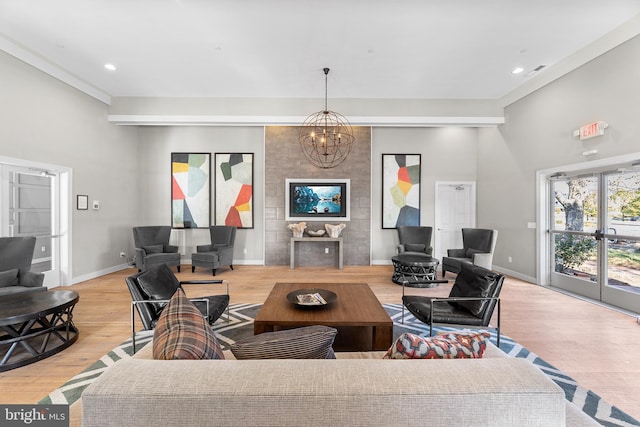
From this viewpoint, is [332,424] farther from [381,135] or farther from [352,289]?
[381,135]

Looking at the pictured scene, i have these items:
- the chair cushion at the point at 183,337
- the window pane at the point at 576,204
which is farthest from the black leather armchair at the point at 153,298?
the window pane at the point at 576,204

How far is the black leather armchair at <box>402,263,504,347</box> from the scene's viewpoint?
239cm

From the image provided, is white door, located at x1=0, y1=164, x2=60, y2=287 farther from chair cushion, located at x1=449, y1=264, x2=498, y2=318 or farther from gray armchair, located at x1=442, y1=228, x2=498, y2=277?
gray armchair, located at x1=442, y1=228, x2=498, y2=277

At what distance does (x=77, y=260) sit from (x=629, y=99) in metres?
8.57

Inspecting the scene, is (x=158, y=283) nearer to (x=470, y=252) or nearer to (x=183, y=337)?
(x=183, y=337)

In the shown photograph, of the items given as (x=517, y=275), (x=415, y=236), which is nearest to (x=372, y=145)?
(x=415, y=236)

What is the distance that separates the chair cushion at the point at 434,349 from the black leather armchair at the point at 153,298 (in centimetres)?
179

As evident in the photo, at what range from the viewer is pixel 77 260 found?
4.81 m

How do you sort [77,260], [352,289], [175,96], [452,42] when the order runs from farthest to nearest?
1. [175,96]
2. [77,260]
3. [452,42]
4. [352,289]

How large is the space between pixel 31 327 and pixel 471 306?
3974 mm

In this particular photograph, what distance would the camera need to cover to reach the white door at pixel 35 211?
12.6 feet

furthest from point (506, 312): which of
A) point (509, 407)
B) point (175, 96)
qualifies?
point (175, 96)

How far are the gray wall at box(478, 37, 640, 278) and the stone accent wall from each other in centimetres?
267

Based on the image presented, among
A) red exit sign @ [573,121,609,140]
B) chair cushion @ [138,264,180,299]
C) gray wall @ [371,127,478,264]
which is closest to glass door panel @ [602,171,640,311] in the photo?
red exit sign @ [573,121,609,140]
